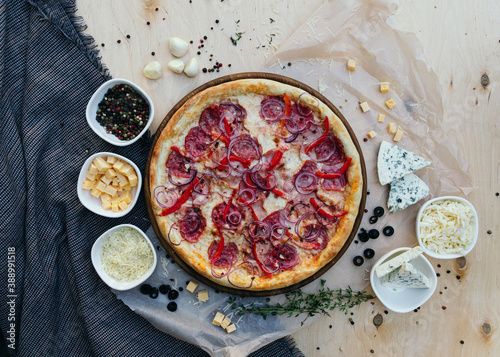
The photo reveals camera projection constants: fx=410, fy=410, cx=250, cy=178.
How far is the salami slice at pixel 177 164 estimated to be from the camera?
4.23 metres

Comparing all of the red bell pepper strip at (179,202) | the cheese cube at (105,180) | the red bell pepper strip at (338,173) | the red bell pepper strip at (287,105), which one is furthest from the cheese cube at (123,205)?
the red bell pepper strip at (338,173)

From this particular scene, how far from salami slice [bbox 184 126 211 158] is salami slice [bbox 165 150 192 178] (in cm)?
10

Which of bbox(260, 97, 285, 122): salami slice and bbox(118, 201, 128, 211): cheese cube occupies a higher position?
bbox(260, 97, 285, 122): salami slice

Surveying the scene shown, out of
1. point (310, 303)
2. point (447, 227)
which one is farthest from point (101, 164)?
point (447, 227)

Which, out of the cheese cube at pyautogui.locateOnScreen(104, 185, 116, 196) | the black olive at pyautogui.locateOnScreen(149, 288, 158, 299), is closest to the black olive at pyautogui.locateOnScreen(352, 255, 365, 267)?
the black olive at pyautogui.locateOnScreen(149, 288, 158, 299)

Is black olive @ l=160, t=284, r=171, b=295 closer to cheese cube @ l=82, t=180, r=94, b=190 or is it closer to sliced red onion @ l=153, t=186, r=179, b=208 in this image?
sliced red onion @ l=153, t=186, r=179, b=208

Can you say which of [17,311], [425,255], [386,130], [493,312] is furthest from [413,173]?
[17,311]

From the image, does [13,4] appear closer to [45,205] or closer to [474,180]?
[45,205]

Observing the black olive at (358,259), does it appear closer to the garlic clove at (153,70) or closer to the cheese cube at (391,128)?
the cheese cube at (391,128)

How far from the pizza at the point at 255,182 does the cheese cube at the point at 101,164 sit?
17.7 inches

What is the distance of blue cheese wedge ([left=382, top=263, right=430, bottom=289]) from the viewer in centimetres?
415

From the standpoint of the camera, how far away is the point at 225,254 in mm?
4250

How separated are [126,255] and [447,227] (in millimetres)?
3358

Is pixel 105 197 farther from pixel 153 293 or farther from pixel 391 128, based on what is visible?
pixel 391 128
